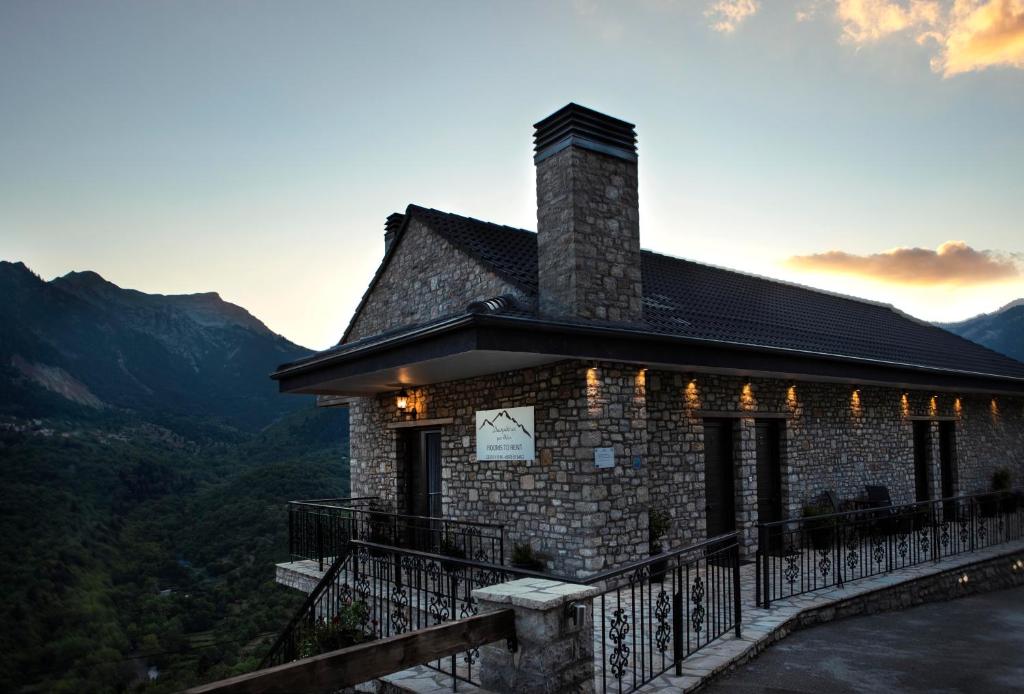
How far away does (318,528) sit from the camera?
1230 centimetres

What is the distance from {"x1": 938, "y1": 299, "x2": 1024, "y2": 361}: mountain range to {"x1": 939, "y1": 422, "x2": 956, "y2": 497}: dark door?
4315 cm

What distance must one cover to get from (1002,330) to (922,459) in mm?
50839

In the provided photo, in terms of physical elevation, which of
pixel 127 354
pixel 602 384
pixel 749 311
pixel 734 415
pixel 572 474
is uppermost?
pixel 127 354

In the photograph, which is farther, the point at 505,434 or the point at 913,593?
the point at 505,434

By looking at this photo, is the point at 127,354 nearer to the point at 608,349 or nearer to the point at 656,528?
the point at 656,528

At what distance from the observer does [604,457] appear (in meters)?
8.87

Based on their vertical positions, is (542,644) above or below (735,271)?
below

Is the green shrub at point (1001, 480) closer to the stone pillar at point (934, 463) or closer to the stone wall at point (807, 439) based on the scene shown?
Result: the stone wall at point (807, 439)

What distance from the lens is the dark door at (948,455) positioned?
1644 cm

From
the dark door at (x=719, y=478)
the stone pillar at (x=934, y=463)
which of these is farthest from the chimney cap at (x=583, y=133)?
the stone pillar at (x=934, y=463)

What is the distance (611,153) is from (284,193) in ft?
37.4

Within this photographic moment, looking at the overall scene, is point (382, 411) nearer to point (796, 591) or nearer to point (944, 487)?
point (796, 591)

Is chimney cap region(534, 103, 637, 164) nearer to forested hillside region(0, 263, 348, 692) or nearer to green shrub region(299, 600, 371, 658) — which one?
green shrub region(299, 600, 371, 658)

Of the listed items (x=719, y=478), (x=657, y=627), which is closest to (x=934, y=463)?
(x=719, y=478)
